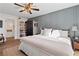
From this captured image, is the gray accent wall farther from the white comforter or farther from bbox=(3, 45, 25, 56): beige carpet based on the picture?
bbox=(3, 45, 25, 56): beige carpet

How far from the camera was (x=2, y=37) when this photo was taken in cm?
207

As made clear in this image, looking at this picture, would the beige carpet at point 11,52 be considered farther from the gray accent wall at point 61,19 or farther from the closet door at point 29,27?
the gray accent wall at point 61,19

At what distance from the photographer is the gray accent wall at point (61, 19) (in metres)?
2.15

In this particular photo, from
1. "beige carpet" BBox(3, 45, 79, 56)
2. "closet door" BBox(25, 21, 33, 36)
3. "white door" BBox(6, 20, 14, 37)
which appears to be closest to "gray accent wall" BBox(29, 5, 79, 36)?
"closet door" BBox(25, 21, 33, 36)

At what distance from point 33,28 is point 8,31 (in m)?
0.62

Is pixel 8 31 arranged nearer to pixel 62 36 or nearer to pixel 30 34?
pixel 30 34

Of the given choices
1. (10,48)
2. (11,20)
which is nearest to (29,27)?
(11,20)

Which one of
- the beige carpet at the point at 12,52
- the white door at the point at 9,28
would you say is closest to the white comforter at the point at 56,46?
the beige carpet at the point at 12,52

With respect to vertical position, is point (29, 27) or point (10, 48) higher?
point (29, 27)

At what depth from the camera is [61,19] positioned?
2213 millimetres

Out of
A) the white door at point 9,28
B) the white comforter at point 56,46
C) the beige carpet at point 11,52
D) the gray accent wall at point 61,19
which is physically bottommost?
the beige carpet at point 11,52

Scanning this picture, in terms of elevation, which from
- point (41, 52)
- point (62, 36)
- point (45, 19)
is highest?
point (45, 19)

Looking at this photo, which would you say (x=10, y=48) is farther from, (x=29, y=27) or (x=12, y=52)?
(x=29, y=27)

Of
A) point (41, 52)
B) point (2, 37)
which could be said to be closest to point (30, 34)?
point (41, 52)
